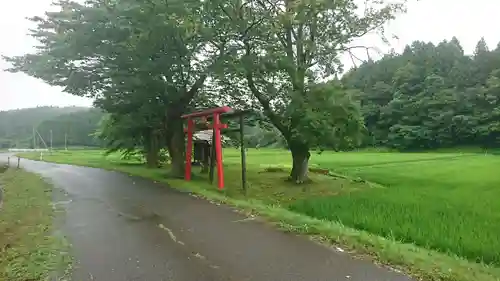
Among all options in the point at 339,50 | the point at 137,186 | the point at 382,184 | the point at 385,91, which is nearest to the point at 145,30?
the point at 137,186

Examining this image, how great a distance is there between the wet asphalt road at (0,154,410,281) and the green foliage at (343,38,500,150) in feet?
125

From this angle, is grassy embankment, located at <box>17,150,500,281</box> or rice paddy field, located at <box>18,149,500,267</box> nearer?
grassy embankment, located at <box>17,150,500,281</box>

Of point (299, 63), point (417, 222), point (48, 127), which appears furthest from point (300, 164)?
point (48, 127)

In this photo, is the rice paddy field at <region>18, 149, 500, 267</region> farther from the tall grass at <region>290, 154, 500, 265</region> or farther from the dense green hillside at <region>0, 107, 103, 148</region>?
the dense green hillside at <region>0, 107, 103, 148</region>

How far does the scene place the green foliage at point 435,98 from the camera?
1837 inches

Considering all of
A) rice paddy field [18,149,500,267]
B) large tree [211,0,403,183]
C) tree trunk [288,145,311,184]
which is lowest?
rice paddy field [18,149,500,267]

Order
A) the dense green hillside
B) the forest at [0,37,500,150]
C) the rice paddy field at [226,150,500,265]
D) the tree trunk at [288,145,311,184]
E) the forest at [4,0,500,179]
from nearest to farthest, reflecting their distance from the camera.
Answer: the rice paddy field at [226,150,500,265] < the forest at [4,0,500,179] < the tree trunk at [288,145,311,184] < the forest at [0,37,500,150] < the dense green hillside

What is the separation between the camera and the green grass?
202 inches

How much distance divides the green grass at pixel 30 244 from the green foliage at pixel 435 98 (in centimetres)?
3856

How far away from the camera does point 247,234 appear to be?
700cm

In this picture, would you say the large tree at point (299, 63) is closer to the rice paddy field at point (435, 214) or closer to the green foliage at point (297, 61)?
the green foliage at point (297, 61)

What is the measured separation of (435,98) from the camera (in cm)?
4972

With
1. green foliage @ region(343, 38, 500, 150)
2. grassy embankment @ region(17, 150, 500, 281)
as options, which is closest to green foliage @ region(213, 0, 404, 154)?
grassy embankment @ region(17, 150, 500, 281)

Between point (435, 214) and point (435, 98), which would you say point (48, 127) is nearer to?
point (435, 98)
